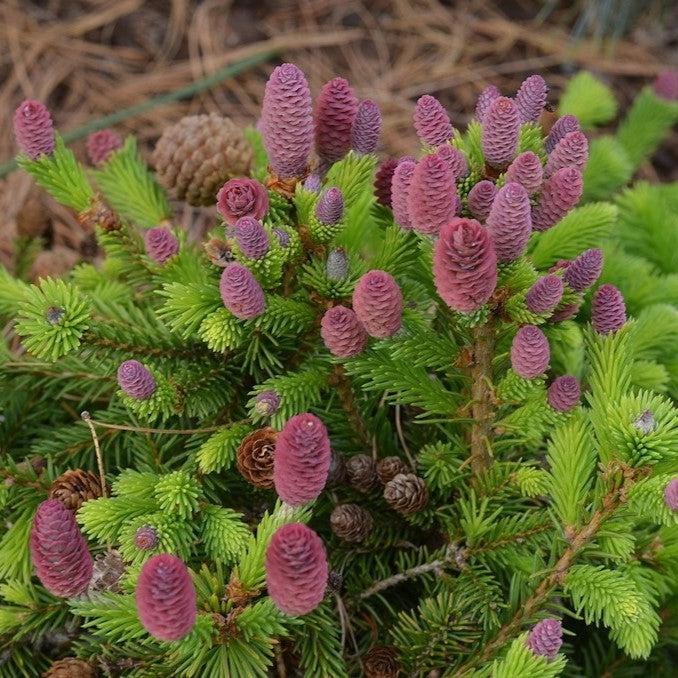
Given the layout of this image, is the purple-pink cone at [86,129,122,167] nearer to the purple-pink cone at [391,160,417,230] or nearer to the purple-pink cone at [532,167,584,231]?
the purple-pink cone at [391,160,417,230]

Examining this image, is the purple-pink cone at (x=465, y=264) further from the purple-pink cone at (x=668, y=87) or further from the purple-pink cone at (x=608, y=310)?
the purple-pink cone at (x=668, y=87)

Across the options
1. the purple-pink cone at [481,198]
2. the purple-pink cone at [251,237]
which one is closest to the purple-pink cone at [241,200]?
the purple-pink cone at [251,237]

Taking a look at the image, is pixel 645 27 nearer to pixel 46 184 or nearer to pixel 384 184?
pixel 384 184

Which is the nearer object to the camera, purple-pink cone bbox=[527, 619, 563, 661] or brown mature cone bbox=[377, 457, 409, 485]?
purple-pink cone bbox=[527, 619, 563, 661]

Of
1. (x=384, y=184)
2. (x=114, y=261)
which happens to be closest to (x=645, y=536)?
(x=384, y=184)

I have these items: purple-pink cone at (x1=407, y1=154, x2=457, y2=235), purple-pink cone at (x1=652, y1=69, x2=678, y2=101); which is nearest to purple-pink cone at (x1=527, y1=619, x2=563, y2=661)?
purple-pink cone at (x1=407, y1=154, x2=457, y2=235)

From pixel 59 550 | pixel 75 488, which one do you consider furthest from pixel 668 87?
pixel 59 550
